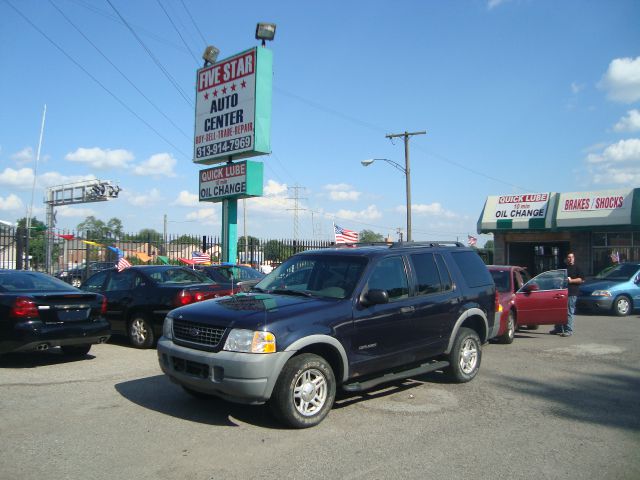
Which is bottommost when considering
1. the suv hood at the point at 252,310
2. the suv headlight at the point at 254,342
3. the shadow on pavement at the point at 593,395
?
the shadow on pavement at the point at 593,395

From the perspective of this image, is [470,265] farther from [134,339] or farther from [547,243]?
[547,243]

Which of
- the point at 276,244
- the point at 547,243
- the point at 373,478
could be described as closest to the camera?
the point at 373,478

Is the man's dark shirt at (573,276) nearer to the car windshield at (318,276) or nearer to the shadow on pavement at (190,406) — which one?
the car windshield at (318,276)

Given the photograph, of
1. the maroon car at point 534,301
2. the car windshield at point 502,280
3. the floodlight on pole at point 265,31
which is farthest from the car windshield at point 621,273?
the floodlight on pole at point 265,31

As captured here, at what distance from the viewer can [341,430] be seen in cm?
528

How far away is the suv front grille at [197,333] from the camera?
5.33 meters

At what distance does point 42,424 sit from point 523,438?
479 cm

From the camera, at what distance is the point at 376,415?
5.79m

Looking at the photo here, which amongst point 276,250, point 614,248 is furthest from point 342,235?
point 614,248

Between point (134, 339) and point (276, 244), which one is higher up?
Answer: point (276, 244)

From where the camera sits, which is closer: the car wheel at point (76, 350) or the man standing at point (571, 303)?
the car wheel at point (76, 350)

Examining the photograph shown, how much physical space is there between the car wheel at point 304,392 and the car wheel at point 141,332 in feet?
16.8

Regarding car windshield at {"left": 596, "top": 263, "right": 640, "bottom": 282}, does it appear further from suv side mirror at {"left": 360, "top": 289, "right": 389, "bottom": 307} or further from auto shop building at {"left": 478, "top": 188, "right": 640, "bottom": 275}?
suv side mirror at {"left": 360, "top": 289, "right": 389, "bottom": 307}

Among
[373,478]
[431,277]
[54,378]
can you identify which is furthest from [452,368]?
[54,378]
